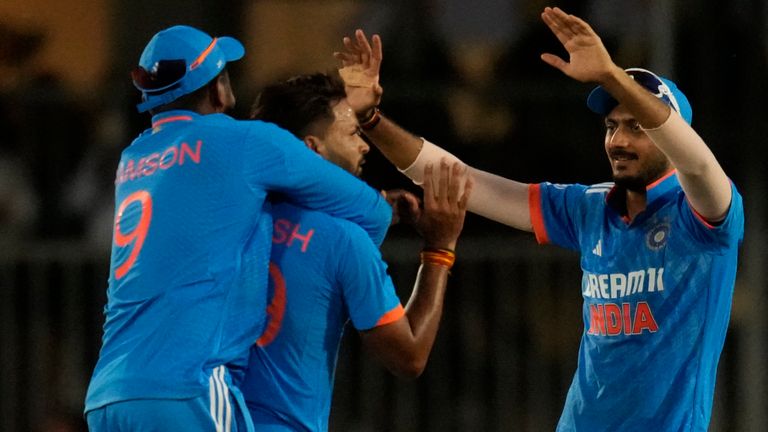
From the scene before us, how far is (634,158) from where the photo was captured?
4.95 meters

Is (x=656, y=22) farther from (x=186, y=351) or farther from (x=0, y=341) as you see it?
(x=186, y=351)

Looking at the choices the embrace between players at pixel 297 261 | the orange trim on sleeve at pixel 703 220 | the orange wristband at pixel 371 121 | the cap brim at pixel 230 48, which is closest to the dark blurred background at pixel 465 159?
the orange wristband at pixel 371 121

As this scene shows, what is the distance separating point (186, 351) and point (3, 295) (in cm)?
408

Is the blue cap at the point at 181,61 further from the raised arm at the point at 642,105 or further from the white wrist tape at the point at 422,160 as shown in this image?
the white wrist tape at the point at 422,160

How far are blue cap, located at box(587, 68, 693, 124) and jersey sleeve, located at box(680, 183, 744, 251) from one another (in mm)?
400

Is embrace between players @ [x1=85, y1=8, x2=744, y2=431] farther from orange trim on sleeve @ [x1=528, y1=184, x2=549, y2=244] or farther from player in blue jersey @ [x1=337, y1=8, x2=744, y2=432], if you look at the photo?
orange trim on sleeve @ [x1=528, y1=184, x2=549, y2=244]

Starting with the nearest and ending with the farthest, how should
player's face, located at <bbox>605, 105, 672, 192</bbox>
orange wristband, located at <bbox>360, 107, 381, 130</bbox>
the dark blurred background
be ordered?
player's face, located at <bbox>605, 105, 672, 192</bbox> < orange wristband, located at <bbox>360, 107, 381, 130</bbox> < the dark blurred background

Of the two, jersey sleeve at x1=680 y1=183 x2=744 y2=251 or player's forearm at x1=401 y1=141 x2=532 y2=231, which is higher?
player's forearm at x1=401 y1=141 x2=532 y2=231

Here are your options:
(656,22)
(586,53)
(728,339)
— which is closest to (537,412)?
(728,339)

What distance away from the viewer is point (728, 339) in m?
7.82

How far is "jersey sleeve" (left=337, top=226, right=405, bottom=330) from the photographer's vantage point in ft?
13.9

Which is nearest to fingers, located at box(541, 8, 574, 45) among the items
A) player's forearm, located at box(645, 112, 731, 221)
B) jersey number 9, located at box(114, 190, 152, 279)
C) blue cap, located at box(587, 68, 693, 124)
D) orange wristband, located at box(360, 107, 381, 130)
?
player's forearm, located at box(645, 112, 731, 221)

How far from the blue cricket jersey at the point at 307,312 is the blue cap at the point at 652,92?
125 centimetres

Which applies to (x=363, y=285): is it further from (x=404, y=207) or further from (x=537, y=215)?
(x=537, y=215)
